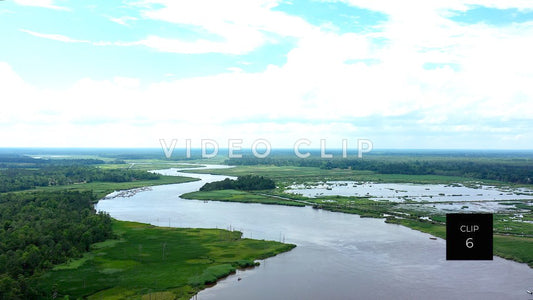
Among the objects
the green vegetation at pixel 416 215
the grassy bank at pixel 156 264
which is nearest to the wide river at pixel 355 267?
the grassy bank at pixel 156 264

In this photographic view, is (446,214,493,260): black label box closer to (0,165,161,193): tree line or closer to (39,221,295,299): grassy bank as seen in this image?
(39,221,295,299): grassy bank

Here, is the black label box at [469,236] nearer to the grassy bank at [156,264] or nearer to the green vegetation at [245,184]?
the grassy bank at [156,264]

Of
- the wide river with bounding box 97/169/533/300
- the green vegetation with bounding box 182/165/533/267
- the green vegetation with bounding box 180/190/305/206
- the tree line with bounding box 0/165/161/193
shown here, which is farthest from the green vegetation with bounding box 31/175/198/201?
the wide river with bounding box 97/169/533/300

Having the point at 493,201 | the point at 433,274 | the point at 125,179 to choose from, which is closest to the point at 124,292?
the point at 433,274

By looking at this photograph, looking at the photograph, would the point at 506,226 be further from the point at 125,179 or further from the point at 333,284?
the point at 125,179

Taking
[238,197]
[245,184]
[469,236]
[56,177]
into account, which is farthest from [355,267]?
[56,177]
